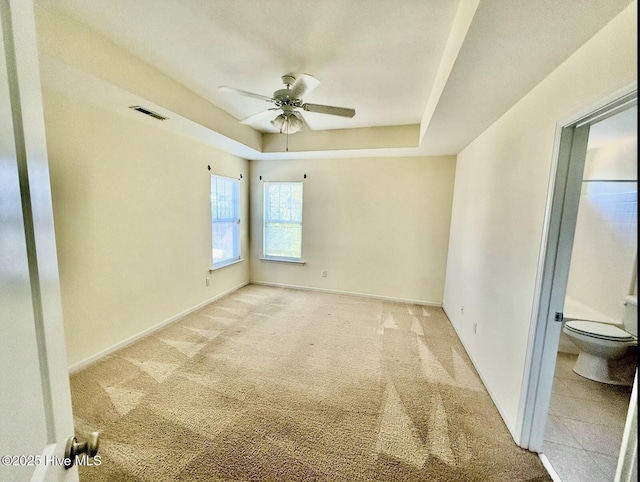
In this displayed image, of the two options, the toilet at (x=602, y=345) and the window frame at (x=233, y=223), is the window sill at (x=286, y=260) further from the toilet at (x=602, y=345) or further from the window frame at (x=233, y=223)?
the toilet at (x=602, y=345)

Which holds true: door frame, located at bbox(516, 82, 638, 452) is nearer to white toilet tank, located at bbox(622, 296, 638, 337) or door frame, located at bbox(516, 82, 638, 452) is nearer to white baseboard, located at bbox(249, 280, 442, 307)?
white toilet tank, located at bbox(622, 296, 638, 337)

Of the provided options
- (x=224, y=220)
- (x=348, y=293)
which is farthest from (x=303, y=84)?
(x=348, y=293)

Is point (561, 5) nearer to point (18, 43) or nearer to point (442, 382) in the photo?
point (18, 43)

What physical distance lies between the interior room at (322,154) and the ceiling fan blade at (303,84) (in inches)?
0.7

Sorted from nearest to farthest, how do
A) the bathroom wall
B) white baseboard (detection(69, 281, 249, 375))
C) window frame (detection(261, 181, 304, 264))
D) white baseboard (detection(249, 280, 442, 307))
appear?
white baseboard (detection(69, 281, 249, 375)) → the bathroom wall → white baseboard (detection(249, 280, 442, 307)) → window frame (detection(261, 181, 304, 264))

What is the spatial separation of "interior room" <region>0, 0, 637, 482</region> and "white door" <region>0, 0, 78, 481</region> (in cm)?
3

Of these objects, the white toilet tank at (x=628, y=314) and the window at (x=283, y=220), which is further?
the window at (x=283, y=220)

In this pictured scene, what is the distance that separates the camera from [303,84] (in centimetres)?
195

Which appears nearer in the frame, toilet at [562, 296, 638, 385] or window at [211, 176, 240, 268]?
toilet at [562, 296, 638, 385]

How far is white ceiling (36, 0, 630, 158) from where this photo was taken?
1212 mm

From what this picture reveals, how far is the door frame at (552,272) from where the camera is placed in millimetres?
1414

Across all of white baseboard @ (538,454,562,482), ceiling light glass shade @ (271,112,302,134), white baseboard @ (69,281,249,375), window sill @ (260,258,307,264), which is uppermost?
ceiling light glass shade @ (271,112,302,134)

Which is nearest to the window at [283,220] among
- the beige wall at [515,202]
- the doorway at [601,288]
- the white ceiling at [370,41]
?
the white ceiling at [370,41]

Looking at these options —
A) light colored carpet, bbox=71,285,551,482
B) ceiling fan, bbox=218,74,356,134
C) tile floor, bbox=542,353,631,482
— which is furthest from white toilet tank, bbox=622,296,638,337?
ceiling fan, bbox=218,74,356,134
